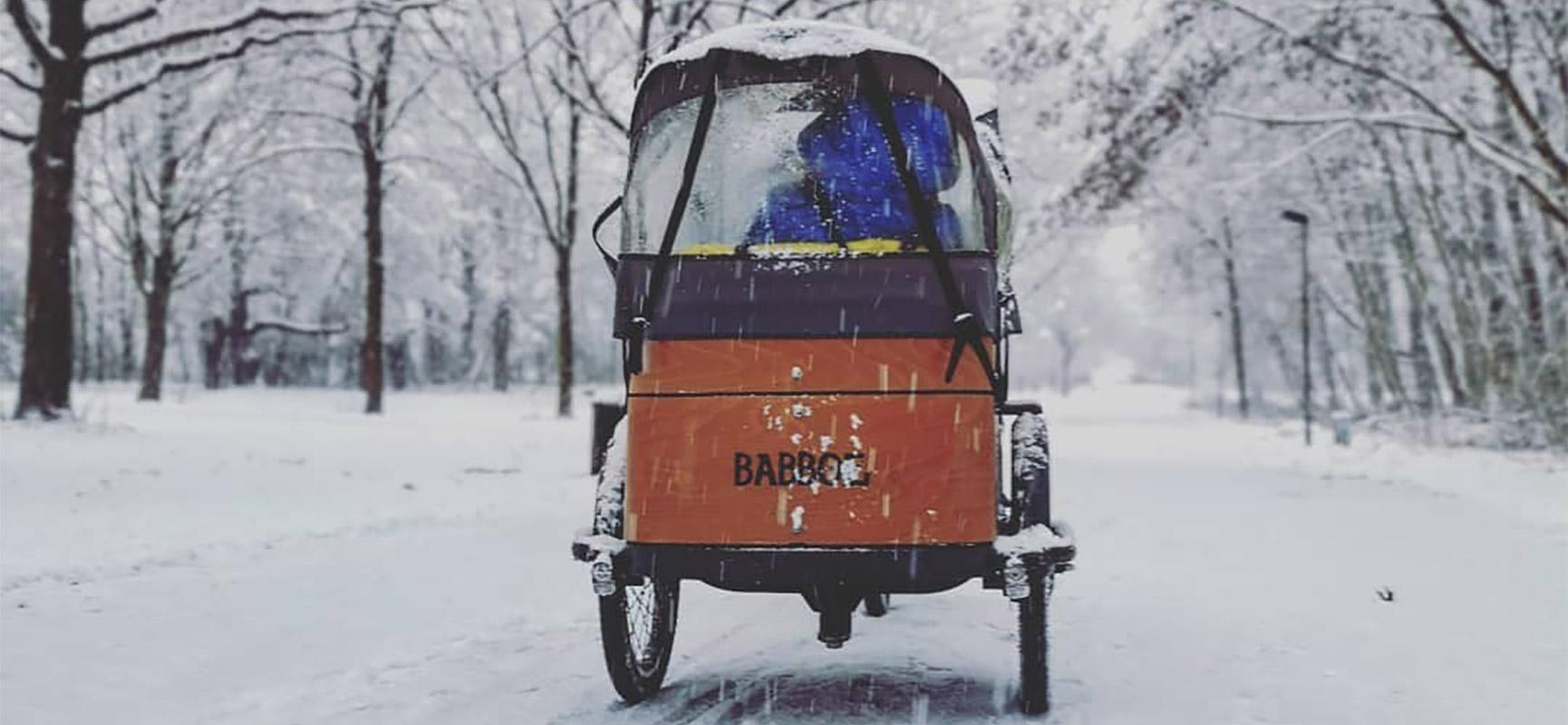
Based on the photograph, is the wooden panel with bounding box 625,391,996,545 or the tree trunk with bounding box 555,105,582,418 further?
the tree trunk with bounding box 555,105,582,418

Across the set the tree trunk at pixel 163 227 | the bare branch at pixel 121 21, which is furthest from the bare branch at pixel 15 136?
the tree trunk at pixel 163 227

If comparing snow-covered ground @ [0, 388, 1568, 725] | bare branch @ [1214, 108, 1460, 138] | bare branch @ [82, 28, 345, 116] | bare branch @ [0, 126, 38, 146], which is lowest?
snow-covered ground @ [0, 388, 1568, 725]

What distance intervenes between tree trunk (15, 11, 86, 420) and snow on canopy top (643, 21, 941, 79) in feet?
49.4

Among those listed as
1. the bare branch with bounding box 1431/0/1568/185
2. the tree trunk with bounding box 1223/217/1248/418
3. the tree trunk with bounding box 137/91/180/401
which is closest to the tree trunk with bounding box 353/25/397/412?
the tree trunk with bounding box 137/91/180/401

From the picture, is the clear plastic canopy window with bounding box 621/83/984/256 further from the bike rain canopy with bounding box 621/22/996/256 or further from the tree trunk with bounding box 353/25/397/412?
the tree trunk with bounding box 353/25/397/412

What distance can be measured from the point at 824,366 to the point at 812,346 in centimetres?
9

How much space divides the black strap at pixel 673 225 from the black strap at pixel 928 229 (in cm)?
58

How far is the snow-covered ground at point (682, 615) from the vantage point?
5.55 m

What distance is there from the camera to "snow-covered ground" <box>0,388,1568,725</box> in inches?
219

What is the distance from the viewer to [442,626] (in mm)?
7398

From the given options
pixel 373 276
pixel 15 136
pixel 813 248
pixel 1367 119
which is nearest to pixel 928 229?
pixel 813 248

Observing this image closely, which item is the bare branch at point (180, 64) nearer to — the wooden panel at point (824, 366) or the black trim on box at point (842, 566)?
the wooden panel at point (824, 366)

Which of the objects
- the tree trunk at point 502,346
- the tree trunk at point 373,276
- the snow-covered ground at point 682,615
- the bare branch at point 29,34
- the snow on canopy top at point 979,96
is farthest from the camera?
the tree trunk at point 502,346

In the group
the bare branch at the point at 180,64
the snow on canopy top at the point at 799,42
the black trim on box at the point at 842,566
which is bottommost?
the black trim on box at the point at 842,566
